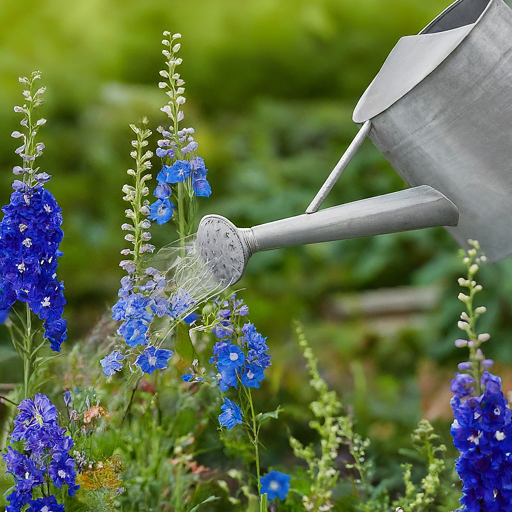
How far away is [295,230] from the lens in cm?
90

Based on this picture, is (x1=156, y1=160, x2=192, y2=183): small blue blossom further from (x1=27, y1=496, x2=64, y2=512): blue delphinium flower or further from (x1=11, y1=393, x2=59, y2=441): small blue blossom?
(x1=27, y1=496, x2=64, y2=512): blue delphinium flower

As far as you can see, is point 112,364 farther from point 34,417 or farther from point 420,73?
point 420,73

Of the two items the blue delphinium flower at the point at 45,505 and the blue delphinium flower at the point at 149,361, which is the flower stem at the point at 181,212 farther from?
the blue delphinium flower at the point at 45,505

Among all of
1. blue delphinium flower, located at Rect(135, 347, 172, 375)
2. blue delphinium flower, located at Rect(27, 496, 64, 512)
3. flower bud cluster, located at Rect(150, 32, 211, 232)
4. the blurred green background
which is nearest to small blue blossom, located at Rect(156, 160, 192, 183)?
flower bud cluster, located at Rect(150, 32, 211, 232)

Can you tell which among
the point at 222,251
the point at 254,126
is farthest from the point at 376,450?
the point at 254,126

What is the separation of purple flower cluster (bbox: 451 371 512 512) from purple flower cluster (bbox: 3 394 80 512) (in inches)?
20.6

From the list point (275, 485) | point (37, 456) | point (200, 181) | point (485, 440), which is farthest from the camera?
point (275, 485)

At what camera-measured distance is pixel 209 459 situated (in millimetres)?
1535

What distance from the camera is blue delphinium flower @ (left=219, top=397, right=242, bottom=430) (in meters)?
0.91

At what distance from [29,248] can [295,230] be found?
0.38 metres

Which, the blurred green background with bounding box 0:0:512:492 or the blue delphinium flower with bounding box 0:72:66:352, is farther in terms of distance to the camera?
the blurred green background with bounding box 0:0:512:492

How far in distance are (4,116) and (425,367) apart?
2.36 meters

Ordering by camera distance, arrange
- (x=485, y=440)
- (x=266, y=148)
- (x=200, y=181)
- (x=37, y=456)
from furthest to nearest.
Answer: (x=266, y=148) < (x=200, y=181) < (x=37, y=456) < (x=485, y=440)

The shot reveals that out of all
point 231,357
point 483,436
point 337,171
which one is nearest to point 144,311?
point 231,357
